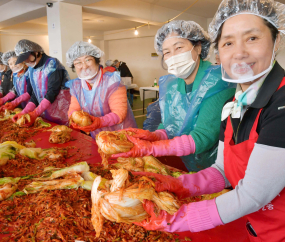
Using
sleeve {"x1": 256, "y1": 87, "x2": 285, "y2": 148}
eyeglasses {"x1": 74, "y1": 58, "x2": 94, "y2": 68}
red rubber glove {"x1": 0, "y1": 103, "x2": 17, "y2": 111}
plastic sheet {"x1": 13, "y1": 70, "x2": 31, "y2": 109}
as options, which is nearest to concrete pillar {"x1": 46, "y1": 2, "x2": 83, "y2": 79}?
plastic sheet {"x1": 13, "y1": 70, "x2": 31, "y2": 109}

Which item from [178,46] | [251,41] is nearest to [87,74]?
[178,46]

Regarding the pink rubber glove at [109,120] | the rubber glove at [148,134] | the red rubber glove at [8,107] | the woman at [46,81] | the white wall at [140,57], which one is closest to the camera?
the rubber glove at [148,134]

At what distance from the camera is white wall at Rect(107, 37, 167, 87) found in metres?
15.5

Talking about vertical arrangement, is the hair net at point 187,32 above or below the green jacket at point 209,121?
above

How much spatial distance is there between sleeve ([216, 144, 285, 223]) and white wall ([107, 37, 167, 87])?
48.0ft

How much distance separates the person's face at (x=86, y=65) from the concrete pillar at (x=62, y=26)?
3674 millimetres

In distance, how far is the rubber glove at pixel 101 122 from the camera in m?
2.67

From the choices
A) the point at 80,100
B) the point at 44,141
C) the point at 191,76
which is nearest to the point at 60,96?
the point at 80,100

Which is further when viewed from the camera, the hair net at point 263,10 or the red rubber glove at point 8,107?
the red rubber glove at point 8,107

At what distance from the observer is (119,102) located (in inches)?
124

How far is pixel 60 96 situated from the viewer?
13.6ft

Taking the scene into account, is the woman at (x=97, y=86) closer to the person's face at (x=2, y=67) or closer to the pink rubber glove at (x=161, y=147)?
the pink rubber glove at (x=161, y=147)

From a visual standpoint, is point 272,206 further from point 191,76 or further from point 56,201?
point 191,76

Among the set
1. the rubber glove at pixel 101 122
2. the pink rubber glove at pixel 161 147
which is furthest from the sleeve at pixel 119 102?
the pink rubber glove at pixel 161 147
